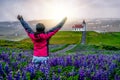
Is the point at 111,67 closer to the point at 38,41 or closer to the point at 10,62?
the point at 10,62

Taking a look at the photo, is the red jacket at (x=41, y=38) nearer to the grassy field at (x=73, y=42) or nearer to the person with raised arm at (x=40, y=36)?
the person with raised arm at (x=40, y=36)

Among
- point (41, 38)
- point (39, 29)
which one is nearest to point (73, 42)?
point (41, 38)

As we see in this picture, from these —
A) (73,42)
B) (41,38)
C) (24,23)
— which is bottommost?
(73,42)

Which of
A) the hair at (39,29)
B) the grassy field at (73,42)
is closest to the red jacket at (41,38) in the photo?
the hair at (39,29)

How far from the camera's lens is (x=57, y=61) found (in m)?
8.29

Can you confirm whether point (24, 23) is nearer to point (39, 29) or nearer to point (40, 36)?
point (39, 29)

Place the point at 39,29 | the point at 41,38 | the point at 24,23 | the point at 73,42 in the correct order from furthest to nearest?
the point at 73,42
the point at 24,23
the point at 41,38
the point at 39,29


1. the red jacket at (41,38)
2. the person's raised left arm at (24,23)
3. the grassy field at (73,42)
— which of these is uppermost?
the person's raised left arm at (24,23)

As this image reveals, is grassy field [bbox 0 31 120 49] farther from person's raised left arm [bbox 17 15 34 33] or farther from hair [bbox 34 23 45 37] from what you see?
hair [bbox 34 23 45 37]

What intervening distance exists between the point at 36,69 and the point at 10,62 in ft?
5.20

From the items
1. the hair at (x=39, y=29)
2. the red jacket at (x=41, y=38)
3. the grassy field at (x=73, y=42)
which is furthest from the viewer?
the grassy field at (x=73, y=42)

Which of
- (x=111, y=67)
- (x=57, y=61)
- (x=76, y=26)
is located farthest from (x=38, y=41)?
(x=76, y=26)

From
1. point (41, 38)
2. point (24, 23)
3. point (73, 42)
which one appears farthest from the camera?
point (73, 42)

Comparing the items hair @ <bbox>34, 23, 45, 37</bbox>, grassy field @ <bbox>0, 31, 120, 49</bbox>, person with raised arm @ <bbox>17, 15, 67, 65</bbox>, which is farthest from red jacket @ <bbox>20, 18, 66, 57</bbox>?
grassy field @ <bbox>0, 31, 120, 49</bbox>
